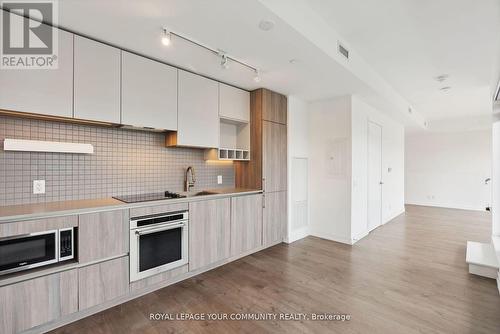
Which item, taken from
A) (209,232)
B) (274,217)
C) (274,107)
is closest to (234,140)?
(274,107)

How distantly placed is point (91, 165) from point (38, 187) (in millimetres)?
489

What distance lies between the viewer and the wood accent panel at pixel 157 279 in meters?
2.41

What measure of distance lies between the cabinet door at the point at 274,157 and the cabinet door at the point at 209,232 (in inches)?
35.2

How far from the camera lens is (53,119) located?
7.52 ft

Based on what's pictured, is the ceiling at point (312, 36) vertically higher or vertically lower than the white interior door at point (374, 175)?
higher

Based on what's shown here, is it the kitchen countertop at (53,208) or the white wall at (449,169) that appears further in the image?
the white wall at (449,169)

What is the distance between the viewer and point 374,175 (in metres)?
5.12

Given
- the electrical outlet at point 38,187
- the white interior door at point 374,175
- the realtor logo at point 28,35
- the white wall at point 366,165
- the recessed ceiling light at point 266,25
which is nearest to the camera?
the realtor logo at point 28,35

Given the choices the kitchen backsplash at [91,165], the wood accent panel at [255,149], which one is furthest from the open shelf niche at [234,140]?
the kitchen backsplash at [91,165]

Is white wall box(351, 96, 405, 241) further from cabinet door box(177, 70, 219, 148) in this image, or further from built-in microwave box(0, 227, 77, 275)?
built-in microwave box(0, 227, 77, 275)

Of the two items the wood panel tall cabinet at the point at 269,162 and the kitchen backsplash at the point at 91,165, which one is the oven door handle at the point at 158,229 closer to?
the kitchen backsplash at the point at 91,165

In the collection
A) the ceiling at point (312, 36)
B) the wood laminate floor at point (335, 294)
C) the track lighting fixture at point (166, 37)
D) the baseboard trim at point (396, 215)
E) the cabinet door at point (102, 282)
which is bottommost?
the wood laminate floor at point (335, 294)

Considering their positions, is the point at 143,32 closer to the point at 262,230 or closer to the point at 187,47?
the point at 187,47

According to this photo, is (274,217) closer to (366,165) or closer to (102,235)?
(366,165)
